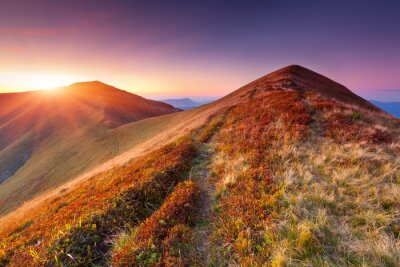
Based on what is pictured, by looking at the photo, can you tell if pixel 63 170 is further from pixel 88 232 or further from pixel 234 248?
pixel 234 248

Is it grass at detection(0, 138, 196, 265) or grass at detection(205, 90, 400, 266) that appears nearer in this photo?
grass at detection(205, 90, 400, 266)

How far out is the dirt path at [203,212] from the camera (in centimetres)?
463

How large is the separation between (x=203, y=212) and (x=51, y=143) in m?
92.9

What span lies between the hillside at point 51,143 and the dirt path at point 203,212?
109 feet

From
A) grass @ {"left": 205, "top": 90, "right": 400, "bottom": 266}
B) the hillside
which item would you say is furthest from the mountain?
the hillside

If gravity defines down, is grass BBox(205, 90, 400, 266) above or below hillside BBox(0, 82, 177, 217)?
above

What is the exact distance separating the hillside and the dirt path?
33268 millimetres

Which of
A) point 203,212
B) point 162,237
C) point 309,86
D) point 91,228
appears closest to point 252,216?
point 203,212

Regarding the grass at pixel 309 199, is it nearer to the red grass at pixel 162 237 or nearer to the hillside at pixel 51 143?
the red grass at pixel 162 237

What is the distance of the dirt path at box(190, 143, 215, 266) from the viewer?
463cm

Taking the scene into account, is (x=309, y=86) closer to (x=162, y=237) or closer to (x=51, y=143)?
(x=162, y=237)

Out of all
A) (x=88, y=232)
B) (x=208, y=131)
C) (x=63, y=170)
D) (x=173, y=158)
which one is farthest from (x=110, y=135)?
(x=88, y=232)

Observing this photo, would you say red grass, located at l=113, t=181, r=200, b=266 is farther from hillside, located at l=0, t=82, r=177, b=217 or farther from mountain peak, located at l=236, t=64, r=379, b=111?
hillside, located at l=0, t=82, r=177, b=217

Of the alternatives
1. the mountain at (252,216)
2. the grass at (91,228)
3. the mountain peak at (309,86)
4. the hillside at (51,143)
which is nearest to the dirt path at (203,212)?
the mountain at (252,216)
